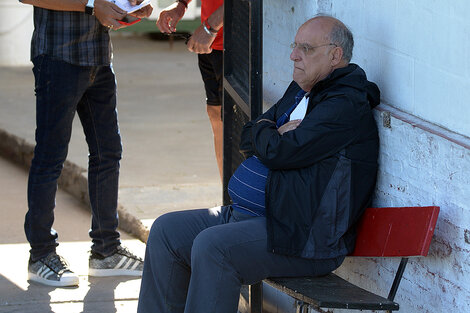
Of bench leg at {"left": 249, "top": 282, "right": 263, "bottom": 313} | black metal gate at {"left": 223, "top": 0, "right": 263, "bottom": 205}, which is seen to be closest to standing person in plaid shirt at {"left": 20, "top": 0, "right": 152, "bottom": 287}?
black metal gate at {"left": 223, "top": 0, "right": 263, "bottom": 205}

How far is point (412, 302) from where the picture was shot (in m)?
3.05

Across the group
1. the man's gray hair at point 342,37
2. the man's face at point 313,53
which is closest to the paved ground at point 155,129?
the man's face at point 313,53

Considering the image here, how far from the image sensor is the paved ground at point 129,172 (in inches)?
173

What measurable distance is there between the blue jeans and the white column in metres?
7.06

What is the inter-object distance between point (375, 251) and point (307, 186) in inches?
12.8

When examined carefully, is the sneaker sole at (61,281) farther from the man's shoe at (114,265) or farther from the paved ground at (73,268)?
the man's shoe at (114,265)

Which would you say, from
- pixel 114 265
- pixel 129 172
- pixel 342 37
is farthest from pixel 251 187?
pixel 129 172

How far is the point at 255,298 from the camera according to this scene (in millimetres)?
3795

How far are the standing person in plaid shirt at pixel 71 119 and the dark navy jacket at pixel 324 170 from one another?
135cm

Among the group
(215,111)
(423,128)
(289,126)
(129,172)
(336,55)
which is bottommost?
(129,172)

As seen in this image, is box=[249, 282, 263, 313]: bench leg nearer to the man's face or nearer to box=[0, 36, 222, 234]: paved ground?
the man's face

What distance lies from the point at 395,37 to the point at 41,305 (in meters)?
2.11

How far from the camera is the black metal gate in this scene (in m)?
3.64

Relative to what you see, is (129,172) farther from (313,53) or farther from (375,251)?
(375,251)
